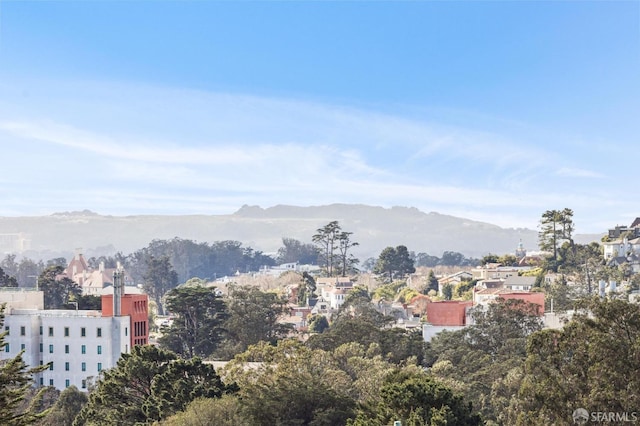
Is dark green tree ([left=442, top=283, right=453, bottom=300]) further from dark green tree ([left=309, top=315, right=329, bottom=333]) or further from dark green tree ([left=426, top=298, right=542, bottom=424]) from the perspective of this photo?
dark green tree ([left=426, top=298, right=542, bottom=424])

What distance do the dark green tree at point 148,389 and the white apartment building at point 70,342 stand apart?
18.8m

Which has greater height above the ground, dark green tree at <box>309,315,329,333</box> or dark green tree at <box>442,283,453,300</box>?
dark green tree at <box>442,283,453,300</box>

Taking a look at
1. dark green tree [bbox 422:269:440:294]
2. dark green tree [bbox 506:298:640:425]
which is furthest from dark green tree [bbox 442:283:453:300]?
dark green tree [bbox 506:298:640:425]

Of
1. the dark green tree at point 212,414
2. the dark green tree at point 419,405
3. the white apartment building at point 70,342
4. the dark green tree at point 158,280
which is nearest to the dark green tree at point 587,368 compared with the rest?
the dark green tree at point 419,405

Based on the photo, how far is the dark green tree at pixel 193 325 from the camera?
57.1m

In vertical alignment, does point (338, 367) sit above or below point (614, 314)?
below

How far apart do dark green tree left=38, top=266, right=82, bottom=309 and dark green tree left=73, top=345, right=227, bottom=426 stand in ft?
147

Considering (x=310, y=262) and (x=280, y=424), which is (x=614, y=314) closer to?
(x=280, y=424)

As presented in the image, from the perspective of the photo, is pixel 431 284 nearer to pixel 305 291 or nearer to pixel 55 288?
pixel 305 291

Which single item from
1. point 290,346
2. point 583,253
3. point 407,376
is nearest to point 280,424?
point 407,376

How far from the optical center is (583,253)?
241ft

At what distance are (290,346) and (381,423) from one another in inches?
504

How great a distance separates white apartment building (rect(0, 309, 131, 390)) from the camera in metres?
52.0

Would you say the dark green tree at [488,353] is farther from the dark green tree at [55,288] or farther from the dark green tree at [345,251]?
the dark green tree at [345,251]
